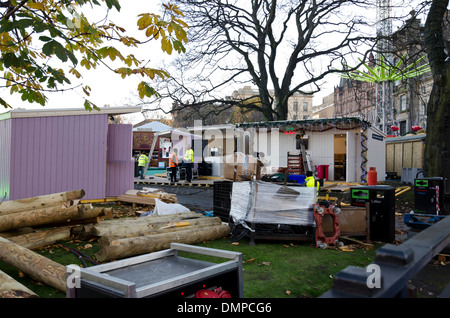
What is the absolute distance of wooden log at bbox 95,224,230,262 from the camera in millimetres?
5441

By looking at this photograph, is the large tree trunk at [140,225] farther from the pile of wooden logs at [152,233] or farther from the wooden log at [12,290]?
the wooden log at [12,290]

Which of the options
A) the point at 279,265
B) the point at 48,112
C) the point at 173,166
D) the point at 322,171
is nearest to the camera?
the point at 279,265

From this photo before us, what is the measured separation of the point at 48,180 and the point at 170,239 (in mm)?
6771

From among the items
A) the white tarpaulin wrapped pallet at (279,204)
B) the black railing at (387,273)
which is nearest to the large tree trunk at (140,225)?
the white tarpaulin wrapped pallet at (279,204)

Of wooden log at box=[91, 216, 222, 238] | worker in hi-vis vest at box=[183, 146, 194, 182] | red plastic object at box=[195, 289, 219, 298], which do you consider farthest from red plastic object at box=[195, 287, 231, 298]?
worker in hi-vis vest at box=[183, 146, 194, 182]

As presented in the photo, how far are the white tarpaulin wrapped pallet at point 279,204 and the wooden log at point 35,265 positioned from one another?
376 cm

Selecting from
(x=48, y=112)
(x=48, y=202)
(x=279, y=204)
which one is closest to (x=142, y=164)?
(x=48, y=112)

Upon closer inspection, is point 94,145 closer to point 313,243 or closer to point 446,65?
point 313,243

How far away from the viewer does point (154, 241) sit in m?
6.05

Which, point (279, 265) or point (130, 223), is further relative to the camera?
point (130, 223)

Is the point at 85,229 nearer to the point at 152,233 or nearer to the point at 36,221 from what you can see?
the point at 36,221

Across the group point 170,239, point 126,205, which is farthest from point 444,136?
point 126,205

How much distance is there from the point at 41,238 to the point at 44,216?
0.42m

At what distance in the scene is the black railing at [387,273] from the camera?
0.99m
